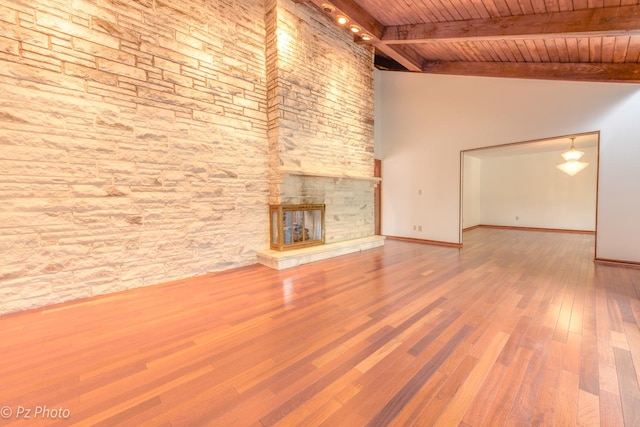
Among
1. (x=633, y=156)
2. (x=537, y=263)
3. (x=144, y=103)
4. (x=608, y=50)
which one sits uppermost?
(x=608, y=50)

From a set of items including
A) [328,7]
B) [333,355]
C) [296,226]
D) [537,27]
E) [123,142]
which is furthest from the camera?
[296,226]

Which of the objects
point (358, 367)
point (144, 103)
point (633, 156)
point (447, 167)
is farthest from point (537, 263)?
point (144, 103)

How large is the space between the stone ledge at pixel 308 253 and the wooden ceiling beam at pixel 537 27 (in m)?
3.41

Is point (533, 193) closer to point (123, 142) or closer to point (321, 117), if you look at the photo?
point (321, 117)

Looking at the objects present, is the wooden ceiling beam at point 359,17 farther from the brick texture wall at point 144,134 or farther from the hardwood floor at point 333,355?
the hardwood floor at point 333,355

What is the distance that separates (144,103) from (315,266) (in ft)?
9.99

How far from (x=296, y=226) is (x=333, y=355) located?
115 inches

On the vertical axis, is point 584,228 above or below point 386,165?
below

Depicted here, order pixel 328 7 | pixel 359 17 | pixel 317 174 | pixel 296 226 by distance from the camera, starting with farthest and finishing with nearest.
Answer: pixel 296 226, pixel 317 174, pixel 359 17, pixel 328 7

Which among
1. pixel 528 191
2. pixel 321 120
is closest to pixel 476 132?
pixel 321 120

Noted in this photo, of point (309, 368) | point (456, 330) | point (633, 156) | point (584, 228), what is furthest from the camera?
point (584, 228)

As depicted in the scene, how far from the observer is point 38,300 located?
2.59m

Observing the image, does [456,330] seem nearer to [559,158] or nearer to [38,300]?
[38,300]

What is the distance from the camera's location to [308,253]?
14.0 feet
